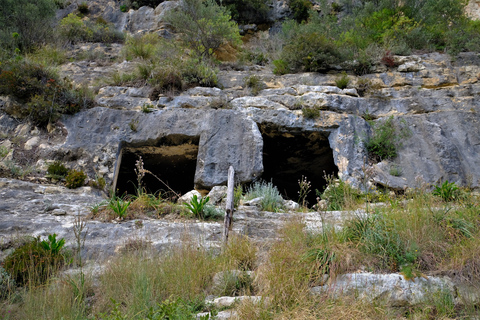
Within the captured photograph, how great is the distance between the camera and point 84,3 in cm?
1703

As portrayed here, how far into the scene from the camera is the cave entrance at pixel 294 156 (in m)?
9.87

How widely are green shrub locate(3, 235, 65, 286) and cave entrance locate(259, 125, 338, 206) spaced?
242 inches

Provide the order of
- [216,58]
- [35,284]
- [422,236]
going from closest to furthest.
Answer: [35,284] → [422,236] → [216,58]

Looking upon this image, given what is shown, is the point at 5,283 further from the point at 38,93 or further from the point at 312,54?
the point at 312,54

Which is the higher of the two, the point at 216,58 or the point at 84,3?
the point at 84,3

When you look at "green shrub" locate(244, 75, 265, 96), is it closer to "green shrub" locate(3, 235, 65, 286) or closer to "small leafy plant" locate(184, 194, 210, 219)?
"small leafy plant" locate(184, 194, 210, 219)

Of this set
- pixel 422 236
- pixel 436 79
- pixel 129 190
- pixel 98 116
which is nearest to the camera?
pixel 422 236

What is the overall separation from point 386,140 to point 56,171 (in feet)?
27.0

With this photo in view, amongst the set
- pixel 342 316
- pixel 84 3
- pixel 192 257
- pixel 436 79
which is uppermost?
pixel 84 3

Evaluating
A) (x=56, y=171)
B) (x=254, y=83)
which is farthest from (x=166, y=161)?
(x=254, y=83)

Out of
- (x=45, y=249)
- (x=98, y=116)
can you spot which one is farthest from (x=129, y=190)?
(x=45, y=249)

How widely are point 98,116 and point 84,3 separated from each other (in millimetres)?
10615

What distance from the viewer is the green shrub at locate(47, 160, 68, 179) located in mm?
8180

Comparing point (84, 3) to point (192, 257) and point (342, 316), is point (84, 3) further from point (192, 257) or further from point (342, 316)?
point (342, 316)
